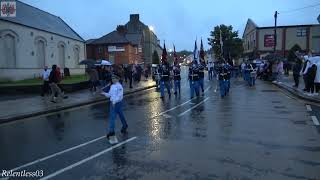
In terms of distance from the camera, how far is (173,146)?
10094 millimetres

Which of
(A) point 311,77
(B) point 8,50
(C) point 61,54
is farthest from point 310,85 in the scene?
(C) point 61,54

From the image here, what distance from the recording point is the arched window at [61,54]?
46.4 metres

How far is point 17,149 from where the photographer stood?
10203 millimetres

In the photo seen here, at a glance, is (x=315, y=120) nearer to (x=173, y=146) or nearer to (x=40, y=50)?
(x=173, y=146)

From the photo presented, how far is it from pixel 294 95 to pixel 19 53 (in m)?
22.2

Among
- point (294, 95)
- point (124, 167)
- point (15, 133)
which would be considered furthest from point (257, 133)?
point (294, 95)

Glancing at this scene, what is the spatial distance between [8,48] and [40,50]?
6.28 meters

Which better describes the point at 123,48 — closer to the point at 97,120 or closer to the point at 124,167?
the point at 97,120

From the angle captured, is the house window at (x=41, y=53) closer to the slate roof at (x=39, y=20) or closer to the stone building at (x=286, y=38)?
the slate roof at (x=39, y=20)

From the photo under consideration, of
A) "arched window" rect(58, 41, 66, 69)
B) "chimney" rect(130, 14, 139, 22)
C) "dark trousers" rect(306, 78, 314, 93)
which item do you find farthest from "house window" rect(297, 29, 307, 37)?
"dark trousers" rect(306, 78, 314, 93)

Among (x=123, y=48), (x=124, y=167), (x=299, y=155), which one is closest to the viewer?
(x=124, y=167)

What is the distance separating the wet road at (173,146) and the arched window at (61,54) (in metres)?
30.8

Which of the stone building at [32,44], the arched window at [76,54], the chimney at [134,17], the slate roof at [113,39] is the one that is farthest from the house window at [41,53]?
the chimney at [134,17]

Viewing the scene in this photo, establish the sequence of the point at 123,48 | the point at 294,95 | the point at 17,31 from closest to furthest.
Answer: the point at 294,95
the point at 17,31
the point at 123,48
